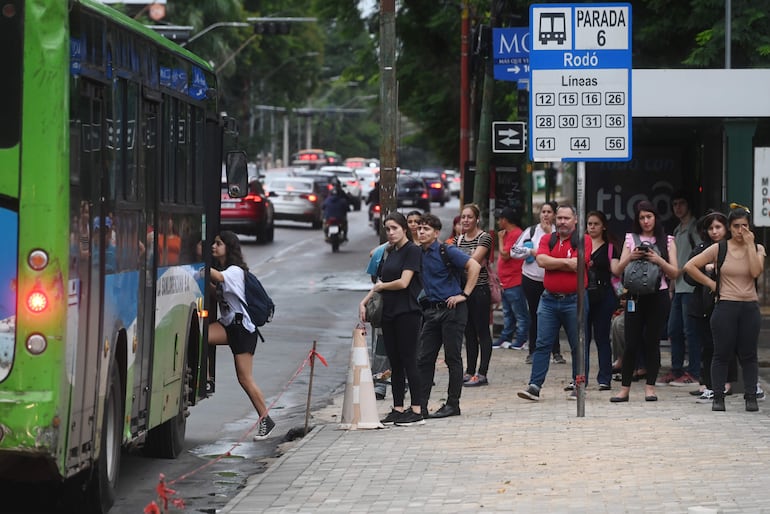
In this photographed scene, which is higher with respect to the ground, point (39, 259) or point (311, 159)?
point (311, 159)

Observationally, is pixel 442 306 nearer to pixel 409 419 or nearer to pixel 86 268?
pixel 409 419

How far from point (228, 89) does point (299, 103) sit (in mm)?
6484

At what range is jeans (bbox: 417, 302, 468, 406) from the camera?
13.6 meters

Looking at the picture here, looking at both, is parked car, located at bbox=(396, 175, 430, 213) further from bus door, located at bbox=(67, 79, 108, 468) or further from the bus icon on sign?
bus door, located at bbox=(67, 79, 108, 468)

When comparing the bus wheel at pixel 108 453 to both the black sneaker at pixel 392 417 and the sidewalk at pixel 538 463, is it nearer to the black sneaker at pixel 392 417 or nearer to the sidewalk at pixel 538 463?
the sidewalk at pixel 538 463

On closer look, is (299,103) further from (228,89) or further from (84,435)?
(84,435)

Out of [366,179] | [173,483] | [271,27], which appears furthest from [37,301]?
[366,179]

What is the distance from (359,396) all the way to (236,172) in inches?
81.2

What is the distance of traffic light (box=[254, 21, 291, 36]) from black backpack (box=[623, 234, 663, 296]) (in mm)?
41355

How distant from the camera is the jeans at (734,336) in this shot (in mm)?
13672

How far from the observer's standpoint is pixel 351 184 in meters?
77.2

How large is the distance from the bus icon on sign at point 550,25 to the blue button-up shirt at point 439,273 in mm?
1849

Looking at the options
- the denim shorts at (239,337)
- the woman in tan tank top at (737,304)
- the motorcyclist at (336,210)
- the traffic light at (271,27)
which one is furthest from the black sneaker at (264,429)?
the traffic light at (271,27)

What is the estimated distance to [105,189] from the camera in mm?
8930
